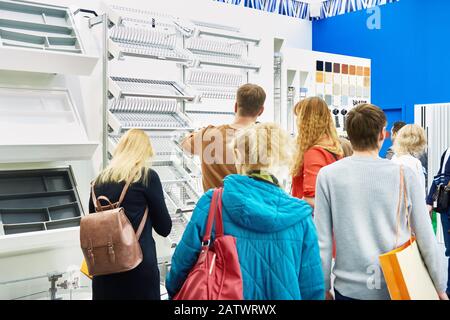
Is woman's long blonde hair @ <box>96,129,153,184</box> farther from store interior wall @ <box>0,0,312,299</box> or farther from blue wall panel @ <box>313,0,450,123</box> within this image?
blue wall panel @ <box>313,0,450,123</box>

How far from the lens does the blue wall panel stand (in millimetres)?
7305

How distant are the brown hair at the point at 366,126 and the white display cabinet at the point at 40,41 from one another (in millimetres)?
2096

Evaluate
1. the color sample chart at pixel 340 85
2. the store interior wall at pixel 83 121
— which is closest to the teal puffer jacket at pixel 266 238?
the store interior wall at pixel 83 121

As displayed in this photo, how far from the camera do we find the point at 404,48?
25.5 ft

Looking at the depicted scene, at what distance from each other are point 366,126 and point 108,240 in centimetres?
135

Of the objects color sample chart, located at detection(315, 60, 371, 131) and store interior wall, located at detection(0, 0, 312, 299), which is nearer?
store interior wall, located at detection(0, 0, 312, 299)

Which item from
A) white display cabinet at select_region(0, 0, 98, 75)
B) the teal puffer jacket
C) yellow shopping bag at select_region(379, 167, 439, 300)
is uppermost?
white display cabinet at select_region(0, 0, 98, 75)

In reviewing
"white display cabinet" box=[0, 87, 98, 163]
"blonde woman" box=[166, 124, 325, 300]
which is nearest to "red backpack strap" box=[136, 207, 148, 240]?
"blonde woman" box=[166, 124, 325, 300]

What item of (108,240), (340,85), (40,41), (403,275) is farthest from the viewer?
(340,85)

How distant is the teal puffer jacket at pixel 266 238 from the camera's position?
1.66 meters

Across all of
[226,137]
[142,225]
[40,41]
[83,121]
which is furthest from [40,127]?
[226,137]

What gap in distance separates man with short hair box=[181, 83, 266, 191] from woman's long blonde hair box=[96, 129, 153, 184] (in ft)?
1.17

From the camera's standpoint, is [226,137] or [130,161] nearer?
[130,161]

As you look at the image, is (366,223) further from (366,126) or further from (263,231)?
(263,231)
